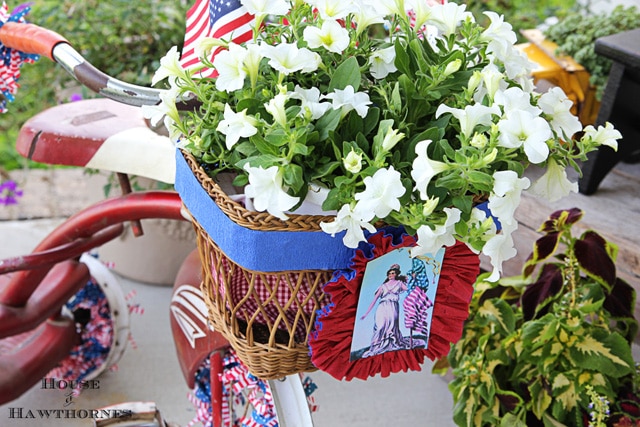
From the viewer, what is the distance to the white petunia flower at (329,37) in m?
0.87

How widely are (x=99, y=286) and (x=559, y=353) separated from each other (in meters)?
1.18

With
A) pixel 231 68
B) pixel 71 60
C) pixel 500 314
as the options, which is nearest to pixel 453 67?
pixel 231 68

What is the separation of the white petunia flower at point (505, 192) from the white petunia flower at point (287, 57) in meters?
0.25

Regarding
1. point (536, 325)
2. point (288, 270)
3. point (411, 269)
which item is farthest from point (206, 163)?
point (536, 325)

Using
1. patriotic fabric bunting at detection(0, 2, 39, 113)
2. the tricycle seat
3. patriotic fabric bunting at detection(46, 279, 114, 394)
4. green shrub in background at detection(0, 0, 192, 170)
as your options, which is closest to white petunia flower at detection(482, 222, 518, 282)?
the tricycle seat

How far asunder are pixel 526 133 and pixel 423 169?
0.12 m

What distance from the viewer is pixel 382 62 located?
0.95 metres

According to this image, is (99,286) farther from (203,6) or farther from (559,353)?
(559,353)

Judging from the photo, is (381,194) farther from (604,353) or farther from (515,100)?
(604,353)

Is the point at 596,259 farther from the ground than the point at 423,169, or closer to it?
closer to it

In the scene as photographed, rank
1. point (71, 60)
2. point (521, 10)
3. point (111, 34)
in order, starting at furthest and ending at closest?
point (521, 10) → point (111, 34) → point (71, 60)

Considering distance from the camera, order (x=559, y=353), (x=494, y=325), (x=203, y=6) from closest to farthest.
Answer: (x=203, y=6)
(x=559, y=353)
(x=494, y=325)

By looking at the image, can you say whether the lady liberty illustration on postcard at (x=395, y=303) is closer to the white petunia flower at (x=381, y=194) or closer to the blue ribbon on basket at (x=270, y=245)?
the blue ribbon on basket at (x=270, y=245)

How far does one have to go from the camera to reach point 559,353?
1.62m
